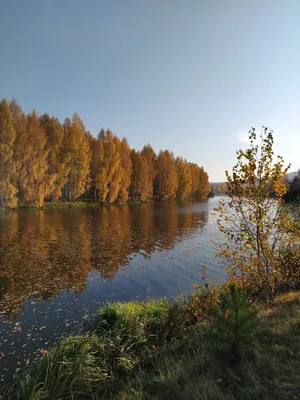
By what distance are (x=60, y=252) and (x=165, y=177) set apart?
198ft

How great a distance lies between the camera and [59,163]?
4056 cm

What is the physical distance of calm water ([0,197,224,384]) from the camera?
6.98 metres

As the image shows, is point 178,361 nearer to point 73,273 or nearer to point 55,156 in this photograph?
point 73,273

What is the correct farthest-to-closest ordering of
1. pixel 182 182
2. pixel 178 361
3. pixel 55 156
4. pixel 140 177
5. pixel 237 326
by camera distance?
pixel 182 182, pixel 140 177, pixel 55 156, pixel 178 361, pixel 237 326

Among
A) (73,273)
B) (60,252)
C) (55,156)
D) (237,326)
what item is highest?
(55,156)

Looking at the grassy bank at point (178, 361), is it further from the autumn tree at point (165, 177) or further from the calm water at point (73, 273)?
the autumn tree at point (165, 177)

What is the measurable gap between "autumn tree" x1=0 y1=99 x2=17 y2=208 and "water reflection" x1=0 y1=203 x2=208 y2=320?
23.5ft

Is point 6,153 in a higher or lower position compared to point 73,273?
higher

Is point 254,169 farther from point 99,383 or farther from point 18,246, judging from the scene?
point 18,246

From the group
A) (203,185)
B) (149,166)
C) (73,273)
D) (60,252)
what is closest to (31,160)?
(60,252)

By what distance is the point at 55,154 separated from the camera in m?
40.4

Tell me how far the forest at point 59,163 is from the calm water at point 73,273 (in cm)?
1406

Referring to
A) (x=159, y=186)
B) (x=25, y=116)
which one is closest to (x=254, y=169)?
(x=25, y=116)

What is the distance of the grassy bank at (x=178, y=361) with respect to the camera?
11.3ft
